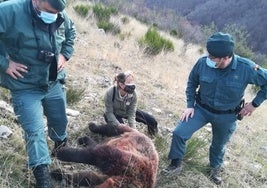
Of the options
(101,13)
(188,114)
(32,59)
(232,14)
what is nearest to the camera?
(32,59)

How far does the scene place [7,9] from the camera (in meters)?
3.66

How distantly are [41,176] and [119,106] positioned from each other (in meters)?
1.81

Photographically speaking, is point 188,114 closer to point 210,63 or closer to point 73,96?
point 210,63

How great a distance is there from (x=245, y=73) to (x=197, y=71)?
502mm

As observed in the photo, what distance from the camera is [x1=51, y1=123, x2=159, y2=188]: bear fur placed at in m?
4.04

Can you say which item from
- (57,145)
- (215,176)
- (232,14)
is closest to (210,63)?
(215,176)

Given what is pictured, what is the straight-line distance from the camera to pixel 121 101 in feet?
17.9

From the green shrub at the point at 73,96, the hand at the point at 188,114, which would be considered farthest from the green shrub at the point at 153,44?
the hand at the point at 188,114

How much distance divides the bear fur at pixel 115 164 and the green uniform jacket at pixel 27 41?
71 cm

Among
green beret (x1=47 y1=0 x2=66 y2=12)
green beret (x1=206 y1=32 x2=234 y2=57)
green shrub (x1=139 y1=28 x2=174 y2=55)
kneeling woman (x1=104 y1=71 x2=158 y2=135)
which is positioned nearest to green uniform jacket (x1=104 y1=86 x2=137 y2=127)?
kneeling woman (x1=104 y1=71 x2=158 y2=135)

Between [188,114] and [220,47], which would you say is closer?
[220,47]

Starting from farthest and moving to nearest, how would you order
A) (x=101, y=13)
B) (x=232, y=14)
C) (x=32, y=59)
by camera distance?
(x=232, y=14) → (x=101, y=13) → (x=32, y=59)

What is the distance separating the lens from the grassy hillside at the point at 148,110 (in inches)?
178

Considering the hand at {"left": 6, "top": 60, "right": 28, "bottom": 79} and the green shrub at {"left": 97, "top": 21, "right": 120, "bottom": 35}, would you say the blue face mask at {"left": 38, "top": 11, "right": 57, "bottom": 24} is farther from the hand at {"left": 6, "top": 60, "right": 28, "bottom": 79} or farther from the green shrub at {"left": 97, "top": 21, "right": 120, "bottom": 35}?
the green shrub at {"left": 97, "top": 21, "right": 120, "bottom": 35}
